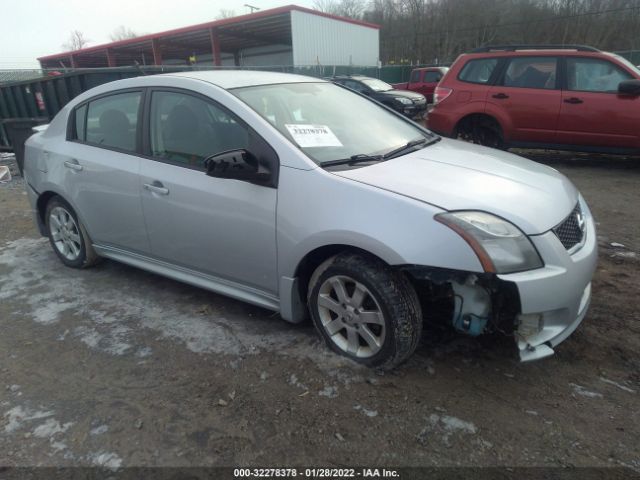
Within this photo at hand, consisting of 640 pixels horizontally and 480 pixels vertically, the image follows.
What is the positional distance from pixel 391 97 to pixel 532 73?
25.5ft

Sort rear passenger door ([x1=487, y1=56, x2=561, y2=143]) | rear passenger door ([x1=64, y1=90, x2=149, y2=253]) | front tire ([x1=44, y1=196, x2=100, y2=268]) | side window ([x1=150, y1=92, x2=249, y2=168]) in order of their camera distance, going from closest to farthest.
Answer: side window ([x1=150, y1=92, x2=249, y2=168]) < rear passenger door ([x1=64, y1=90, x2=149, y2=253]) < front tire ([x1=44, y1=196, x2=100, y2=268]) < rear passenger door ([x1=487, y1=56, x2=561, y2=143])

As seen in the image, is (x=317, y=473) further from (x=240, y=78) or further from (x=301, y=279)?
(x=240, y=78)

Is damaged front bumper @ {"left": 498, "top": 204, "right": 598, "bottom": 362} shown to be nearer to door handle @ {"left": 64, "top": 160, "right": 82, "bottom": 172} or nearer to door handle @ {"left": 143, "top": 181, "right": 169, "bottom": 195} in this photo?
door handle @ {"left": 143, "top": 181, "right": 169, "bottom": 195}

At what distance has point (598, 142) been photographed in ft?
22.7

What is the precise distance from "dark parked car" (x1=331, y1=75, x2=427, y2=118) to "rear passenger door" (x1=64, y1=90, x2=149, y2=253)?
11564mm

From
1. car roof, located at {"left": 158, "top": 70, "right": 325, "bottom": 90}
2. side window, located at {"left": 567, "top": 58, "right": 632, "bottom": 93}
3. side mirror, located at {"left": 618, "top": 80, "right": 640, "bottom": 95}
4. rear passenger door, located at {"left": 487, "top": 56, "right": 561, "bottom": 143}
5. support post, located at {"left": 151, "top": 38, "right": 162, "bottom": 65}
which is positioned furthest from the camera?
support post, located at {"left": 151, "top": 38, "right": 162, "bottom": 65}

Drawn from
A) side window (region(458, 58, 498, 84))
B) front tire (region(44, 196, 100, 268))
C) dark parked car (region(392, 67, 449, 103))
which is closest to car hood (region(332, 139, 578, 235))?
front tire (region(44, 196, 100, 268))

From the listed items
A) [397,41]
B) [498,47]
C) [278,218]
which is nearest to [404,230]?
[278,218]

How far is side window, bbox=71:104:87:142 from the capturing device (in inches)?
154

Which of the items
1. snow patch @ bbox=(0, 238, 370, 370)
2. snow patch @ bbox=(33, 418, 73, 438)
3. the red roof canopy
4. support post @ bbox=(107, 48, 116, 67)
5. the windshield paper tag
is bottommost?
snow patch @ bbox=(0, 238, 370, 370)

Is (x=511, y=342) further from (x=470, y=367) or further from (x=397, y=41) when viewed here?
(x=397, y=41)

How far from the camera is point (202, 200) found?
2957mm

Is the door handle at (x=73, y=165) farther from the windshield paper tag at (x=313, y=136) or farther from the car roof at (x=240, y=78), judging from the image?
the windshield paper tag at (x=313, y=136)

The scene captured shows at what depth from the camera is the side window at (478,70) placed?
756cm
